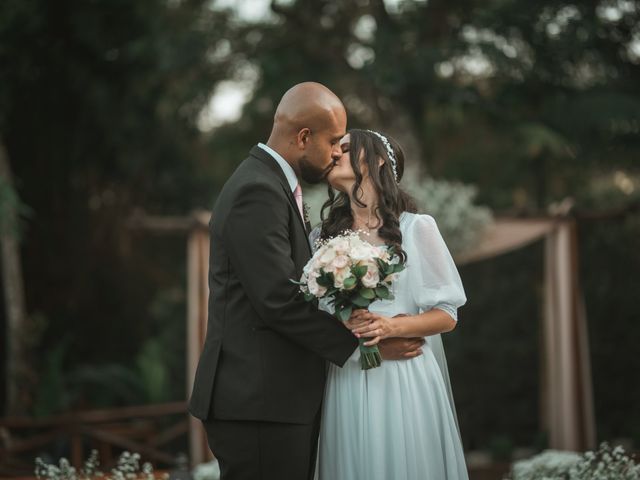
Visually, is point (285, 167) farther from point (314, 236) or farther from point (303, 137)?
point (314, 236)

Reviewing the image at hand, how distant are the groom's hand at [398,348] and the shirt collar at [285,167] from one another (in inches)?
29.3

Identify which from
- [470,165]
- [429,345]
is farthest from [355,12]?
[429,345]

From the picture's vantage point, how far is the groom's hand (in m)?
3.36

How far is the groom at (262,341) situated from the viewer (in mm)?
3131

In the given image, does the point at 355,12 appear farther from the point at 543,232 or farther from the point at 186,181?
the point at 543,232

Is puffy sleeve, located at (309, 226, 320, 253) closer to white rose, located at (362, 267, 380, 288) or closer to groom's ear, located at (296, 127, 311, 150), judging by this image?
groom's ear, located at (296, 127, 311, 150)

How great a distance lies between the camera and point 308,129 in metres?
3.42

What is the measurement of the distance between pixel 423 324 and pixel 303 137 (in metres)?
0.92

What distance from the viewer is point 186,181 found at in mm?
12508

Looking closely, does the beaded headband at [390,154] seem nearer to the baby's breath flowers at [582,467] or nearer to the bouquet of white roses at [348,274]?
the bouquet of white roses at [348,274]

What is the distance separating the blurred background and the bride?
5691 millimetres

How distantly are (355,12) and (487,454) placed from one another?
6150mm

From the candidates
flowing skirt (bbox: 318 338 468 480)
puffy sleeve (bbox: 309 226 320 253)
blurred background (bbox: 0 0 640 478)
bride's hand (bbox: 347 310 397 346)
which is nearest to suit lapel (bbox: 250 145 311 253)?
puffy sleeve (bbox: 309 226 320 253)

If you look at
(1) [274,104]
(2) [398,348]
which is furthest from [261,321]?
(1) [274,104]
